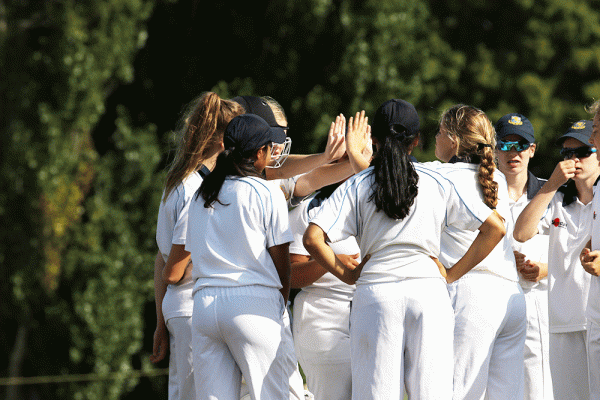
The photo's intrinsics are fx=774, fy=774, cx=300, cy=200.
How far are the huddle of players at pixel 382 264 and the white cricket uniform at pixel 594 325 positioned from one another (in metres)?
0.01

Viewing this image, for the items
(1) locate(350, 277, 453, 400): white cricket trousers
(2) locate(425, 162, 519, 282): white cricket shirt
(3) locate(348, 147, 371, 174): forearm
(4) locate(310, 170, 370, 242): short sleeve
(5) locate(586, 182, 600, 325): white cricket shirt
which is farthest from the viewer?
(3) locate(348, 147, 371, 174): forearm

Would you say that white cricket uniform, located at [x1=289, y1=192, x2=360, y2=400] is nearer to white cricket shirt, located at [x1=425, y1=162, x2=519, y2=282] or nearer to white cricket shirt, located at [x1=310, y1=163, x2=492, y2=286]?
white cricket shirt, located at [x1=425, y1=162, x2=519, y2=282]

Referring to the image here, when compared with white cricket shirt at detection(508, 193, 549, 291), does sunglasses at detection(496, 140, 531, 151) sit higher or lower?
higher

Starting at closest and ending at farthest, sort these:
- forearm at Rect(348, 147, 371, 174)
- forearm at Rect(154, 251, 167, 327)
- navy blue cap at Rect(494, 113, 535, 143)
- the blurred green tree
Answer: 1. forearm at Rect(348, 147, 371, 174)
2. forearm at Rect(154, 251, 167, 327)
3. navy blue cap at Rect(494, 113, 535, 143)
4. the blurred green tree

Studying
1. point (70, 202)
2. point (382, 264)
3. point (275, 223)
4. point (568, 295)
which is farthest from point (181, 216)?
point (70, 202)

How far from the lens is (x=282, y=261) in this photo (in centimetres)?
379

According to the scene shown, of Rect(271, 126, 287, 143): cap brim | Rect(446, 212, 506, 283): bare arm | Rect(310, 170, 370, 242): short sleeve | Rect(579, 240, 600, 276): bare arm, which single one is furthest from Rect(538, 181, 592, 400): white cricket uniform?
Rect(271, 126, 287, 143): cap brim

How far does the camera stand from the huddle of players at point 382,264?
360cm

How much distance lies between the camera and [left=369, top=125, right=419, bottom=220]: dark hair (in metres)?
3.61

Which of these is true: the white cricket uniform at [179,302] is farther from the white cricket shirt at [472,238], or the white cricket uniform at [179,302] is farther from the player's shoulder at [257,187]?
the white cricket shirt at [472,238]

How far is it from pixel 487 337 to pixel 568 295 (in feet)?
3.30

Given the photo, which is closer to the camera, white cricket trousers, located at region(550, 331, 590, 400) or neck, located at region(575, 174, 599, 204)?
white cricket trousers, located at region(550, 331, 590, 400)

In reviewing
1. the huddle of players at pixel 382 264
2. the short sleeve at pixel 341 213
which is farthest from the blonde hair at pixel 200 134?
the short sleeve at pixel 341 213

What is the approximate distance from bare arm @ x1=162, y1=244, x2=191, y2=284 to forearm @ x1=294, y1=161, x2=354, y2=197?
3.01 feet
